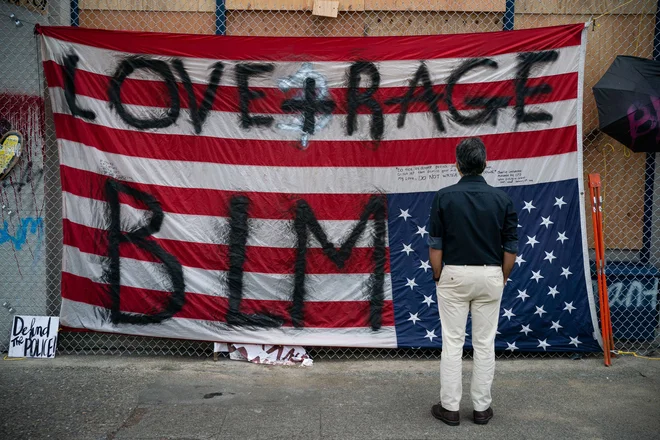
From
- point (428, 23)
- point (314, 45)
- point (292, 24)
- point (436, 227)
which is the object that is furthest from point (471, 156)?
point (292, 24)

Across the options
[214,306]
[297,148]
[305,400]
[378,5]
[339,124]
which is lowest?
[305,400]

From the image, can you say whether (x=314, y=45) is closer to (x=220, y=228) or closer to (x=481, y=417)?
(x=220, y=228)

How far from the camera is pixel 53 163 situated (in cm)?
550

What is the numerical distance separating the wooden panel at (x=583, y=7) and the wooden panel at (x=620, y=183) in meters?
1.13

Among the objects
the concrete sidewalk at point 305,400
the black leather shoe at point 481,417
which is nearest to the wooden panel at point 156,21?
the concrete sidewalk at point 305,400

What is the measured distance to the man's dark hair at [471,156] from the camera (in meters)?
3.96

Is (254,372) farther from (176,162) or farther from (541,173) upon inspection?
(541,173)

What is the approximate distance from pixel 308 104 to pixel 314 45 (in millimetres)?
495

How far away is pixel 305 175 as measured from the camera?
5230mm

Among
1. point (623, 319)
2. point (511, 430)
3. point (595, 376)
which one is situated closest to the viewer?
point (511, 430)

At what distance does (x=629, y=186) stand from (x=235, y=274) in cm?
363

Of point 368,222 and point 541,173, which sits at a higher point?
point 541,173

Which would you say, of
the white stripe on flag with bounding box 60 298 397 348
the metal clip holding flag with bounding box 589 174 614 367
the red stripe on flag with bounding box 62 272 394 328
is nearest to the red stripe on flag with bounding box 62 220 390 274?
the red stripe on flag with bounding box 62 272 394 328

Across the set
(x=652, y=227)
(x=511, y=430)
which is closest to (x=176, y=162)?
(x=511, y=430)
